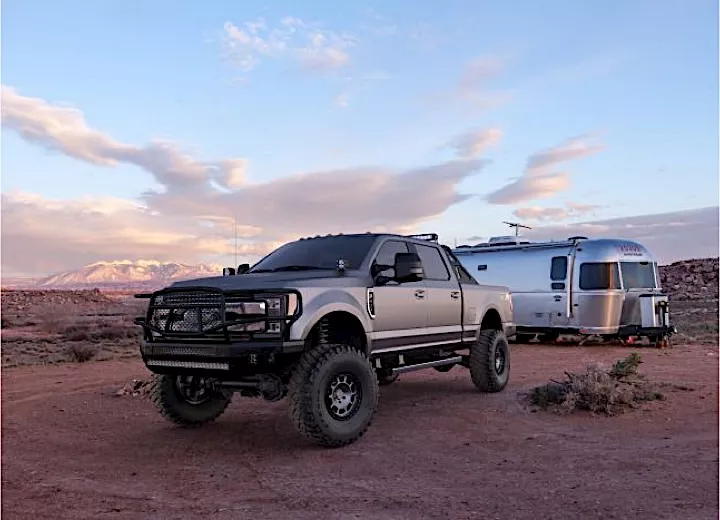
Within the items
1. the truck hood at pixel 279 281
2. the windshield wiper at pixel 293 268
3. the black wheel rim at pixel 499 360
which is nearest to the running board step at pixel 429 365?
the black wheel rim at pixel 499 360

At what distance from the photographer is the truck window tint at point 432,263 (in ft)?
28.1

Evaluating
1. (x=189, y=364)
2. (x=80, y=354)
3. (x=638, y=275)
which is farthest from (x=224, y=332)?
(x=638, y=275)

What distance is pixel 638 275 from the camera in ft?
53.8

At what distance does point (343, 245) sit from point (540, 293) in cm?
1022

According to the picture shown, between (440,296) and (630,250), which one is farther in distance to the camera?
(630,250)

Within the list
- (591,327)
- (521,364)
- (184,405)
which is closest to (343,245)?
(184,405)

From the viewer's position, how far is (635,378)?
30.5 ft

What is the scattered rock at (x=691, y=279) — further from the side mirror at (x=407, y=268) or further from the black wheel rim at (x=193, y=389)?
the black wheel rim at (x=193, y=389)

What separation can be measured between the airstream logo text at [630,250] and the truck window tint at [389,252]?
9.82m

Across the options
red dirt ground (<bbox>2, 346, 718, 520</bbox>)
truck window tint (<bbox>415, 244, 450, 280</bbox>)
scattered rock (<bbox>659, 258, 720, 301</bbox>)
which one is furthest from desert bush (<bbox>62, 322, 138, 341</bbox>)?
scattered rock (<bbox>659, 258, 720, 301</bbox>)

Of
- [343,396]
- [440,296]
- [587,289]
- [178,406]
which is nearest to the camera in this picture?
[343,396]

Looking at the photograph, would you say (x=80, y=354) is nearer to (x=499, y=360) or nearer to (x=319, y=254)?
(x=319, y=254)

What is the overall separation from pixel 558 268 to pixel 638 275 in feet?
6.46

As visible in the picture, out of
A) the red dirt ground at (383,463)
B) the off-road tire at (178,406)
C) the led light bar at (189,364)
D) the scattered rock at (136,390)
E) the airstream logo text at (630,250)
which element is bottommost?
the red dirt ground at (383,463)
